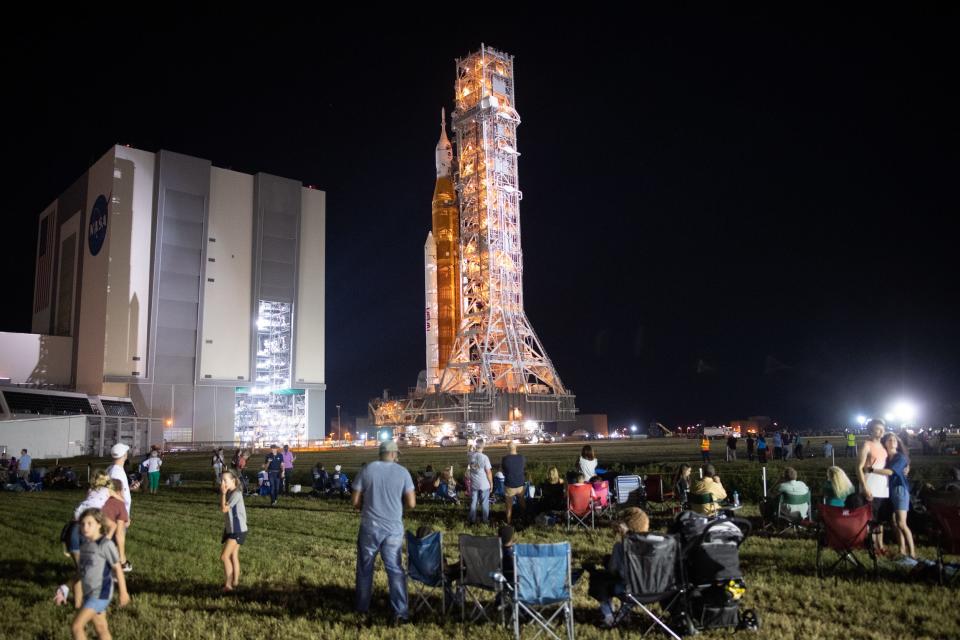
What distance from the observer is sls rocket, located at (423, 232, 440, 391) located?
63.8m

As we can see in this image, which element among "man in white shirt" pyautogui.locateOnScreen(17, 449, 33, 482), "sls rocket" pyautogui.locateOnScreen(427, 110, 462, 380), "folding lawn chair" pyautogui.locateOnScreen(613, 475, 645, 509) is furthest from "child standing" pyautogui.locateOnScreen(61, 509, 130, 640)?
"sls rocket" pyautogui.locateOnScreen(427, 110, 462, 380)

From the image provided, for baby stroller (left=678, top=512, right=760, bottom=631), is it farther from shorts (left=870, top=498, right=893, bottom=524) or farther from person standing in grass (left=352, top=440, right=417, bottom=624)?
shorts (left=870, top=498, right=893, bottom=524)

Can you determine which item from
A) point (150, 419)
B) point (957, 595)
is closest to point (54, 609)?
point (957, 595)

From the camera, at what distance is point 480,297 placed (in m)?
61.2

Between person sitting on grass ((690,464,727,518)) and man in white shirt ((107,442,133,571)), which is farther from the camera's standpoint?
person sitting on grass ((690,464,727,518))

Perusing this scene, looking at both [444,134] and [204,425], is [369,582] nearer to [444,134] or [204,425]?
[204,425]

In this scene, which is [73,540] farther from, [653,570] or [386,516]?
[653,570]

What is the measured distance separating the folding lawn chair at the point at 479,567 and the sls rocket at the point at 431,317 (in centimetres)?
5401

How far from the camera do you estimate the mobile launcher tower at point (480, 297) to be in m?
58.2

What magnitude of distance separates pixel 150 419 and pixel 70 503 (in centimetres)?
3418

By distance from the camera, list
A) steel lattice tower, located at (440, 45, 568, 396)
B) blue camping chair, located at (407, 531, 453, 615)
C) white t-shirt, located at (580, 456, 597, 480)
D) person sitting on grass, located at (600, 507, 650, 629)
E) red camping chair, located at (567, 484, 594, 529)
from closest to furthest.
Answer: person sitting on grass, located at (600, 507, 650, 629)
blue camping chair, located at (407, 531, 453, 615)
red camping chair, located at (567, 484, 594, 529)
white t-shirt, located at (580, 456, 597, 480)
steel lattice tower, located at (440, 45, 568, 396)

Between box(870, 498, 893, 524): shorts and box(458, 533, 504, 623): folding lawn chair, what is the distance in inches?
213

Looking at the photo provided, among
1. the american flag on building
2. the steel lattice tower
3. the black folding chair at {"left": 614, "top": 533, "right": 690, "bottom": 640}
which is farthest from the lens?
the american flag on building

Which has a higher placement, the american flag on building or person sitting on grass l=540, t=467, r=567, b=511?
the american flag on building
